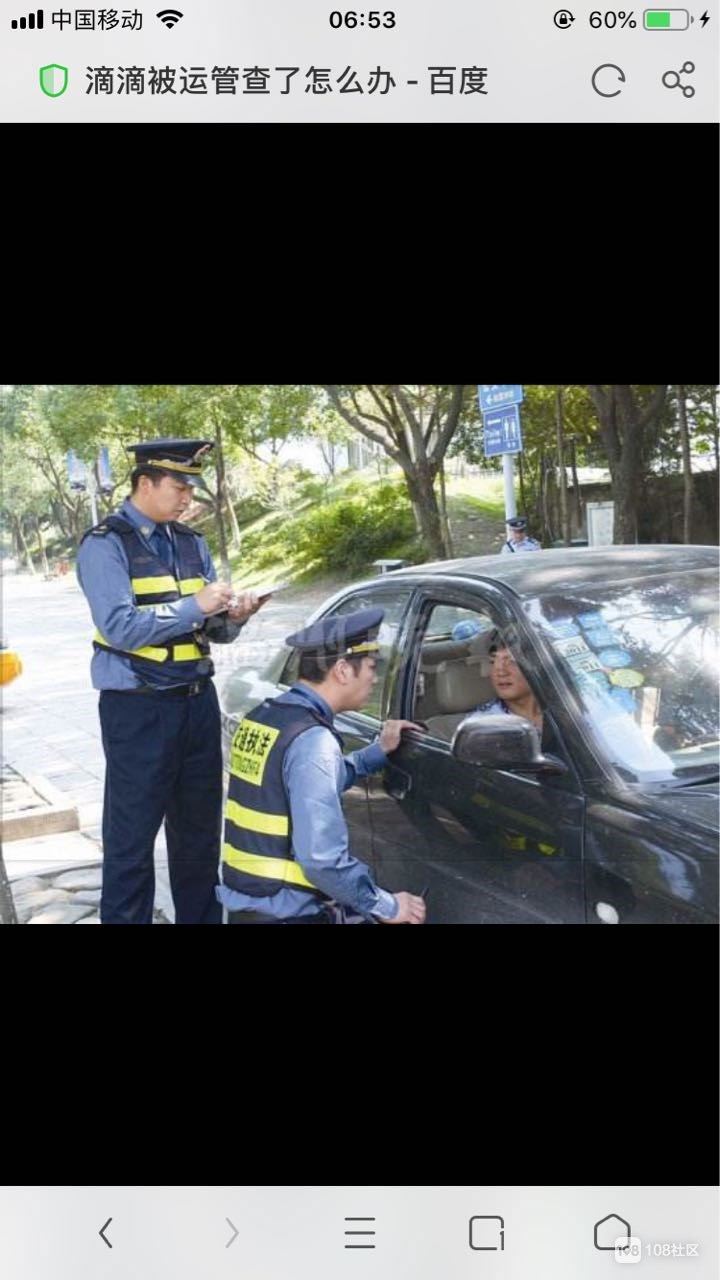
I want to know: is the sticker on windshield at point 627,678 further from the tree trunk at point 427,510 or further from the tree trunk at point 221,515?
the tree trunk at point 221,515

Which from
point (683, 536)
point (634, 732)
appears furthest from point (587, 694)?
point (683, 536)

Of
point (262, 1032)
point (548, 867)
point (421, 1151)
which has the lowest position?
point (421, 1151)

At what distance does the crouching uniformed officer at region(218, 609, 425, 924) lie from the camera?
2375 millimetres

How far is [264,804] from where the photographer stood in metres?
2.41

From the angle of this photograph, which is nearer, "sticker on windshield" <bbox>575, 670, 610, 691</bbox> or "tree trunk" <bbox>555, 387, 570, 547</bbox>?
"sticker on windshield" <bbox>575, 670, 610, 691</bbox>

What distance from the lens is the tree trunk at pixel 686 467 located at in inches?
95.8
